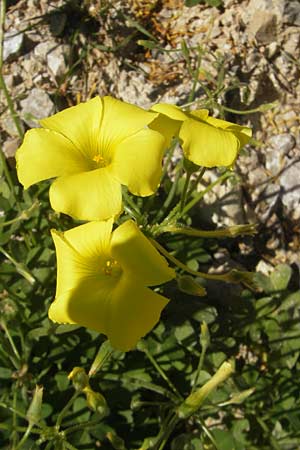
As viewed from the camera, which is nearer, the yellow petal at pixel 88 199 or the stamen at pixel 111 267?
the yellow petal at pixel 88 199

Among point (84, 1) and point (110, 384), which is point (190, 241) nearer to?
point (110, 384)

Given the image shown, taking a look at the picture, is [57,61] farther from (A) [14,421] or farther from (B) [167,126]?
(A) [14,421]

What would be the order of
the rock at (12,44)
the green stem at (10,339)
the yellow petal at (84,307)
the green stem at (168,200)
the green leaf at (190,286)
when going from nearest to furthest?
the yellow petal at (84,307)
the green leaf at (190,286)
the green stem at (10,339)
the green stem at (168,200)
the rock at (12,44)

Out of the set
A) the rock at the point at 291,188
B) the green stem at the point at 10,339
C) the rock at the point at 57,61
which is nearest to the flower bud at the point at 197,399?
the green stem at the point at 10,339

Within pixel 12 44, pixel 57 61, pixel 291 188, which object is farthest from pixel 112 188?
pixel 12 44

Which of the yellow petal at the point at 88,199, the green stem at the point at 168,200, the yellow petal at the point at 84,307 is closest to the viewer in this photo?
the yellow petal at the point at 88,199

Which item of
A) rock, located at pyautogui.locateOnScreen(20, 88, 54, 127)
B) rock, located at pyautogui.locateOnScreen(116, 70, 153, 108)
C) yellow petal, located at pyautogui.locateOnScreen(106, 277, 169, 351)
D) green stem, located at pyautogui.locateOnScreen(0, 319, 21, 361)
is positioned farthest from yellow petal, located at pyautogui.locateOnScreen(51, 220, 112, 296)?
rock, located at pyautogui.locateOnScreen(116, 70, 153, 108)

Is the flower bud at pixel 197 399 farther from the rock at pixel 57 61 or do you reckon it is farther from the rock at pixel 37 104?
the rock at pixel 57 61

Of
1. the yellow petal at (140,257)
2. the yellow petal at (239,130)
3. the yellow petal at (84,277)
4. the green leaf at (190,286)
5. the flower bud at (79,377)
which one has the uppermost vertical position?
the yellow petal at (239,130)
